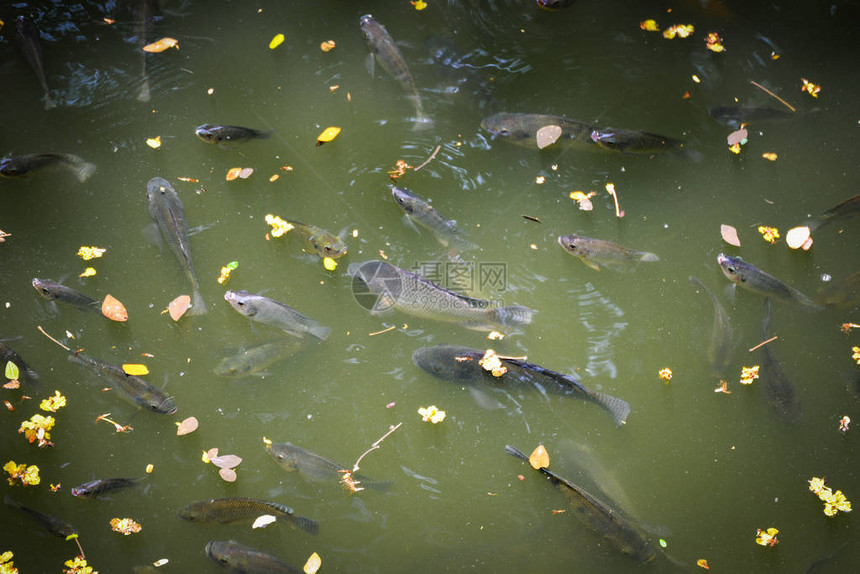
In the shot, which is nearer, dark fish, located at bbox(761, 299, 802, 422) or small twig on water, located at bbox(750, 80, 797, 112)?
dark fish, located at bbox(761, 299, 802, 422)

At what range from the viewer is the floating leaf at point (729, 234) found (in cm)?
274

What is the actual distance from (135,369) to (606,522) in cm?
212

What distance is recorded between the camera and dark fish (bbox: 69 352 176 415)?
2670 mm

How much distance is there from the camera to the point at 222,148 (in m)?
2.83

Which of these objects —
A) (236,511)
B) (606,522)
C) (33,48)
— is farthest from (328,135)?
(606,522)

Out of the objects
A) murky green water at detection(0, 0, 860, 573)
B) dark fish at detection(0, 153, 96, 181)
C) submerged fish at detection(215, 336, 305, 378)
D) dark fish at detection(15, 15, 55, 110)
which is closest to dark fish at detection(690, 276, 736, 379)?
murky green water at detection(0, 0, 860, 573)

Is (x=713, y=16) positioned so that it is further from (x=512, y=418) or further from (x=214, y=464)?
(x=214, y=464)

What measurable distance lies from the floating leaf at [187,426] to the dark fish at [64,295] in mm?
631

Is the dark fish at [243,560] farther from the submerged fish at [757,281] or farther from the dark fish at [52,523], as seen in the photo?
the submerged fish at [757,281]

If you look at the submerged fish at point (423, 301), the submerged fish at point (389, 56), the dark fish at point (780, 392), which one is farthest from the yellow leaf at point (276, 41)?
the dark fish at point (780, 392)

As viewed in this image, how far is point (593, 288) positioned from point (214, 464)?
1.81 meters

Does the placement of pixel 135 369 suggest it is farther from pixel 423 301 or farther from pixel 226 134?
pixel 423 301

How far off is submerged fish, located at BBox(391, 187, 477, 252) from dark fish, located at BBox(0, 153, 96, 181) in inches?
55.6

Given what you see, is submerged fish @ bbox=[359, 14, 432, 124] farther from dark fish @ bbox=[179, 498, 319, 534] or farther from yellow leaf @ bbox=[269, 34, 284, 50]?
dark fish @ bbox=[179, 498, 319, 534]
